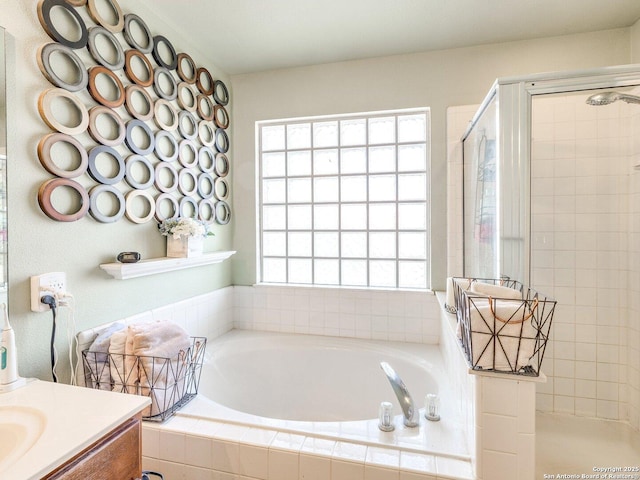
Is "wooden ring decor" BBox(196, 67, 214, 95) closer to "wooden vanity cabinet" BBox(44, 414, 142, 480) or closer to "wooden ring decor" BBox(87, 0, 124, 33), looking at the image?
"wooden ring decor" BBox(87, 0, 124, 33)

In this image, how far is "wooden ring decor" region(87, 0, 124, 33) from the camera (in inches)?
57.2

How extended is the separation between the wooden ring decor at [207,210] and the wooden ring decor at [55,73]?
36.1 inches

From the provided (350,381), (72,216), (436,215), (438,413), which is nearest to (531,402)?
(438,413)

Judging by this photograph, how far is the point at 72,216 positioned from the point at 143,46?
100cm

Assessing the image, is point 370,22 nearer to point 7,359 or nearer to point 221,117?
point 221,117

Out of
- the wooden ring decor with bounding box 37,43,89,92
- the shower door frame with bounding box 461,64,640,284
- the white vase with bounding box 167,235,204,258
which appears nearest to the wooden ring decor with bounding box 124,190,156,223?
the white vase with bounding box 167,235,204,258

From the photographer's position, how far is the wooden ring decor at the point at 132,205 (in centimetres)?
164

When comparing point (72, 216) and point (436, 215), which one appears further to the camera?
point (436, 215)

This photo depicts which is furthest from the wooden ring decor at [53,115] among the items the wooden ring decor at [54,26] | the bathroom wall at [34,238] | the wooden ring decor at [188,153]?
the wooden ring decor at [188,153]

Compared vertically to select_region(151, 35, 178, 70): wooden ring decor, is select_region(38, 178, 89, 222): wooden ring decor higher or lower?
lower

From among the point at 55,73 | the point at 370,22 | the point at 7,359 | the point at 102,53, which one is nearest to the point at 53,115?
the point at 55,73

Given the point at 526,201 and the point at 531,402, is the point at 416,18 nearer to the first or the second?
the point at 526,201

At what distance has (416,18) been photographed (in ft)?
6.18

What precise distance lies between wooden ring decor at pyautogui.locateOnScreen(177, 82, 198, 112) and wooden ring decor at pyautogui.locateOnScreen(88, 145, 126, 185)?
631mm
